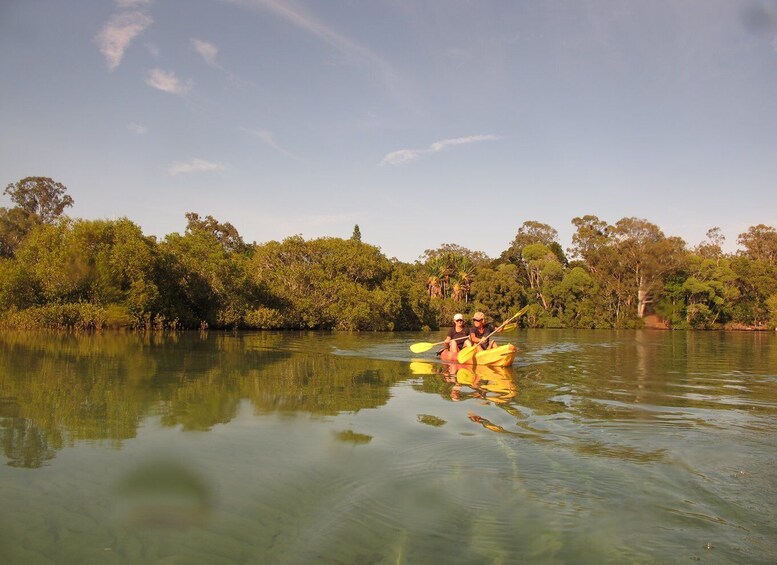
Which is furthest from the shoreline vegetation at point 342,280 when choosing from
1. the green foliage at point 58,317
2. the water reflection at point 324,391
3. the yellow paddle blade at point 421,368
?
the yellow paddle blade at point 421,368

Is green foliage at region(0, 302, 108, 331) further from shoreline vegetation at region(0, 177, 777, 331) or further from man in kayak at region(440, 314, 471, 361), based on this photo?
man in kayak at region(440, 314, 471, 361)

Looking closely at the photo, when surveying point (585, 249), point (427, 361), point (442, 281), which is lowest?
point (427, 361)

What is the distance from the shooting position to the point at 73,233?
2853cm

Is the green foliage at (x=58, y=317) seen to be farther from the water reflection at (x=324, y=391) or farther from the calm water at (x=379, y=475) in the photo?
the calm water at (x=379, y=475)

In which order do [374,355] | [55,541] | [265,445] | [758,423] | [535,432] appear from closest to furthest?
[55,541] < [265,445] < [535,432] < [758,423] < [374,355]

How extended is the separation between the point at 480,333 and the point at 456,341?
2.38 feet

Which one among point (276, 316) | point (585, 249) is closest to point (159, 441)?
point (276, 316)

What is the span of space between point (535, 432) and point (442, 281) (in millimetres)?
52163

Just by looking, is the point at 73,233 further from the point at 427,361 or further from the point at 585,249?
the point at 585,249

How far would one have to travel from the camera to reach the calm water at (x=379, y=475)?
334 centimetres

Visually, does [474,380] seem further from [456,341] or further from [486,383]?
[456,341]

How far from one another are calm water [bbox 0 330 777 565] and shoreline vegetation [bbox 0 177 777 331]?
68.3 ft

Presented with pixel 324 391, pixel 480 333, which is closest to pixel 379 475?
pixel 324 391

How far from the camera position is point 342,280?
39.1 metres
